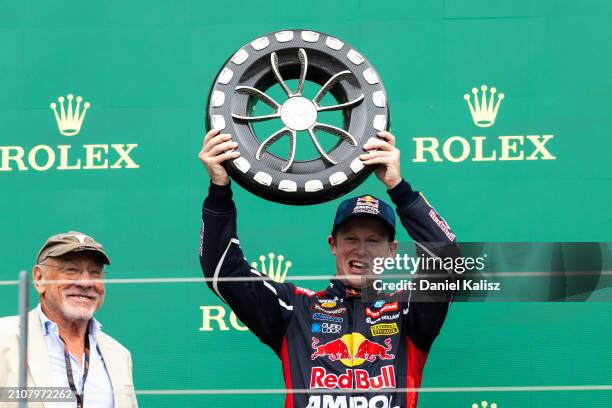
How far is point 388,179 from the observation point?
2947mm

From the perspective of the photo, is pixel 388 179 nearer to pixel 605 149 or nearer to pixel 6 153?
pixel 605 149

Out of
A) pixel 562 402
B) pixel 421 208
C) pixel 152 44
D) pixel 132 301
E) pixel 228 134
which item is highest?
pixel 152 44

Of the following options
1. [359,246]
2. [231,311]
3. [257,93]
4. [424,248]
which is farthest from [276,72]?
[231,311]

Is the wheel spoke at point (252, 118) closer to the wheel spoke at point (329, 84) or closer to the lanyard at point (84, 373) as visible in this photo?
the wheel spoke at point (329, 84)

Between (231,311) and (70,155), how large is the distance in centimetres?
77

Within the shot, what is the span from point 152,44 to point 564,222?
4.99 ft

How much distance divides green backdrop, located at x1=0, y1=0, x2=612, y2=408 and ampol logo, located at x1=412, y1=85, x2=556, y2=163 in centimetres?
1

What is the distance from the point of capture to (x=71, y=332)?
300 cm

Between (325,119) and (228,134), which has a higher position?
(325,119)

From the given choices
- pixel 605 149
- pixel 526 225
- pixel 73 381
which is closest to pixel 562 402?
pixel 526 225

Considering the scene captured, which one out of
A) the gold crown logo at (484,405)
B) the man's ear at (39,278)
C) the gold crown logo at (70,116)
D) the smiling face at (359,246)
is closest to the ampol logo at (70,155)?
the gold crown logo at (70,116)

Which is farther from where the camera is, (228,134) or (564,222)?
(564,222)

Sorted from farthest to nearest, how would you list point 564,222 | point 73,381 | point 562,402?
point 564,222, point 562,402, point 73,381

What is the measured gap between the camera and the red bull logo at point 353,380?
2824 mm
